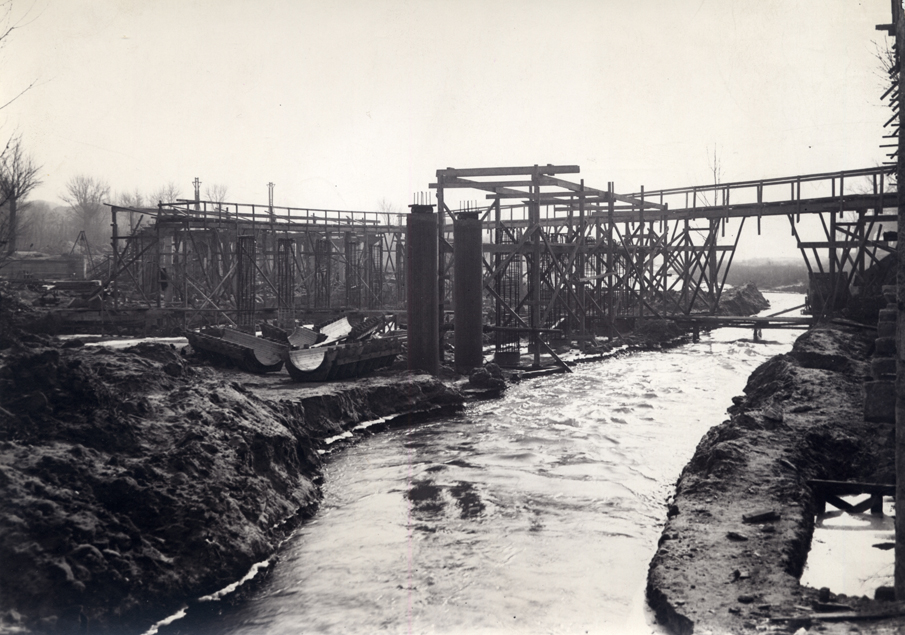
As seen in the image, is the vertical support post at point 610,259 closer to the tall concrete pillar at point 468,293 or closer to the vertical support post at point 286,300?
the tall concrete pillar at point 468,293

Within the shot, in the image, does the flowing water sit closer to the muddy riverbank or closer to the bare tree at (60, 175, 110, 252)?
the muddy riverbank

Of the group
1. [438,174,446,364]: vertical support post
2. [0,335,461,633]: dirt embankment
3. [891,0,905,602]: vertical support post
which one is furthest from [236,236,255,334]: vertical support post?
[891,0,905,602]: vertical support post

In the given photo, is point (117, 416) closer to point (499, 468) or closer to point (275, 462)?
point (275, 462)

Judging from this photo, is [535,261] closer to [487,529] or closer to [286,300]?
[487,529]

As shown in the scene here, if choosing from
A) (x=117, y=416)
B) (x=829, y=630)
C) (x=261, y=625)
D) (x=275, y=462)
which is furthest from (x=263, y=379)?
(x=829, y=630)

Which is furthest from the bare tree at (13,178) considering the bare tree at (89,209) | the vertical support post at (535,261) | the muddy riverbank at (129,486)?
the bare tree at (89,209)

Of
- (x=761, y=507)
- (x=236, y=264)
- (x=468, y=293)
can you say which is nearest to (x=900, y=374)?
(x=761, y=507)
